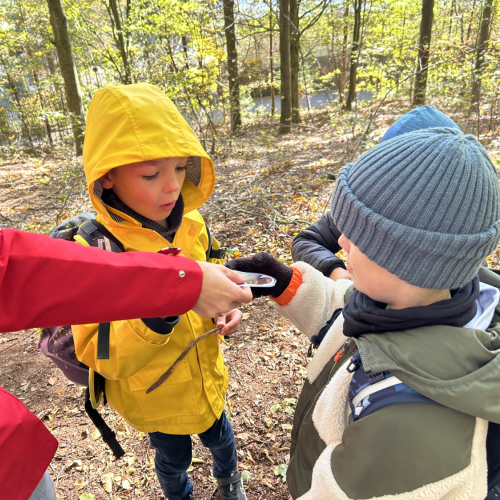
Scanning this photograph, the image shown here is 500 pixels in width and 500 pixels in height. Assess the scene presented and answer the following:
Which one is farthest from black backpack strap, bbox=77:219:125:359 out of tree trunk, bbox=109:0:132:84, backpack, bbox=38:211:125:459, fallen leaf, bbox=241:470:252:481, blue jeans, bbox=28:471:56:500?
tree trunk, bbox=109:0:132:84

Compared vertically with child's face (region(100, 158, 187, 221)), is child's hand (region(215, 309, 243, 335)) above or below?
below

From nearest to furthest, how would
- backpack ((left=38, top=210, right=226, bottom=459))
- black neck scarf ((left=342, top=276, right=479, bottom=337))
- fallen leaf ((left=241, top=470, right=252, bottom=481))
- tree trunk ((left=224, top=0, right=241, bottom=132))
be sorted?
1. black neck scarf ((left=342, top=276, right=479, bottom=337))
2. backpack ((left=38, top=210, right=226, bottom=459))
3. fallen leaf ((left=241, top=470, right=252, bottom=481))
4. tree trunk ((left=224, top=0, right=241, bottom=132))

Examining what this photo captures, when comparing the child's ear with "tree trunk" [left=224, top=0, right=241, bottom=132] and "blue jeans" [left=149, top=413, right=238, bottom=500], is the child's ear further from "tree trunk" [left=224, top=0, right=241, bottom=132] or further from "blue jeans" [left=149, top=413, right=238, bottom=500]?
"tree trunk" [left=224, top=0, right=241, bottom=132]

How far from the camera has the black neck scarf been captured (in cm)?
101

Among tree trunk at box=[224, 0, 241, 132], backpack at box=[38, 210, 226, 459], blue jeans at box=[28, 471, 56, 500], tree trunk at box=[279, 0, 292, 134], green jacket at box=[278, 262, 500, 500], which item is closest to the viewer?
green jacket at box=[278, 262, 500, 500]

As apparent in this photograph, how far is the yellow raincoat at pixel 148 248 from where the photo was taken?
5.40ft

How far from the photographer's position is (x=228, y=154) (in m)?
10.9

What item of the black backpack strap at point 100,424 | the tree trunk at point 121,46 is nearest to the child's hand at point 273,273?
the black backpack strap at point 100,424

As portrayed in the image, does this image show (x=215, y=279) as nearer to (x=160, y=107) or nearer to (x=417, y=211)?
(x=417, y=211)

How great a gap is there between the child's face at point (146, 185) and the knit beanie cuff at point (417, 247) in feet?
3.27

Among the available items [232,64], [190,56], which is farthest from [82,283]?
[232,64]

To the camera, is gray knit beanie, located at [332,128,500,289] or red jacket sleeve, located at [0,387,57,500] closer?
gray knit beanie, located at [332,128,500,289]

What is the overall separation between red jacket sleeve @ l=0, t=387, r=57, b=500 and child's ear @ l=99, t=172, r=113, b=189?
103 cm

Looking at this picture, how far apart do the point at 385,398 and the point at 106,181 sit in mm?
1623
